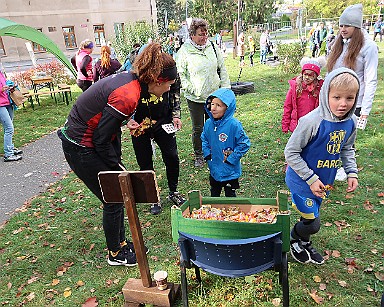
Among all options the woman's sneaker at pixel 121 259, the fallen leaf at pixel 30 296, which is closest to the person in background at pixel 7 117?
the fallen leaf at pixel 30 296

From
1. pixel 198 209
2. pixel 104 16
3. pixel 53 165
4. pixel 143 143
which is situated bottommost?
pixel 53 165

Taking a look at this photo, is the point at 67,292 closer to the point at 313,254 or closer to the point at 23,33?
the point at 313,254

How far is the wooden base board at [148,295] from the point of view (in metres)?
2.57

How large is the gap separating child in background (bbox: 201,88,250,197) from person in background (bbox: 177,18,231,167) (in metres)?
1.22

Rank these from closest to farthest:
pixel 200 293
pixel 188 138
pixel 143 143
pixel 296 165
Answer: pixel 296 165, pixel 200 293, pixel 143 143, pixel 188 138

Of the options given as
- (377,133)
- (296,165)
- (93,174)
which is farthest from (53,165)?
(377,133)

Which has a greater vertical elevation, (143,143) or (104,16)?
(104,16)

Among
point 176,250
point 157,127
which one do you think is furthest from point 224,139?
point 176,250

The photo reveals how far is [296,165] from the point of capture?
2.51m

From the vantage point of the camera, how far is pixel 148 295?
260 cm

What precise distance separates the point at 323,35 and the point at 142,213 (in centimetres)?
1741

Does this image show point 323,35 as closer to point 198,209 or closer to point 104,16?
point 198,209

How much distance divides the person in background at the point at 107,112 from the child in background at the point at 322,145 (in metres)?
1.10

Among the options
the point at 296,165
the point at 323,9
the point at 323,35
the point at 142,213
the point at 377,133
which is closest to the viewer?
the point at 296,165
